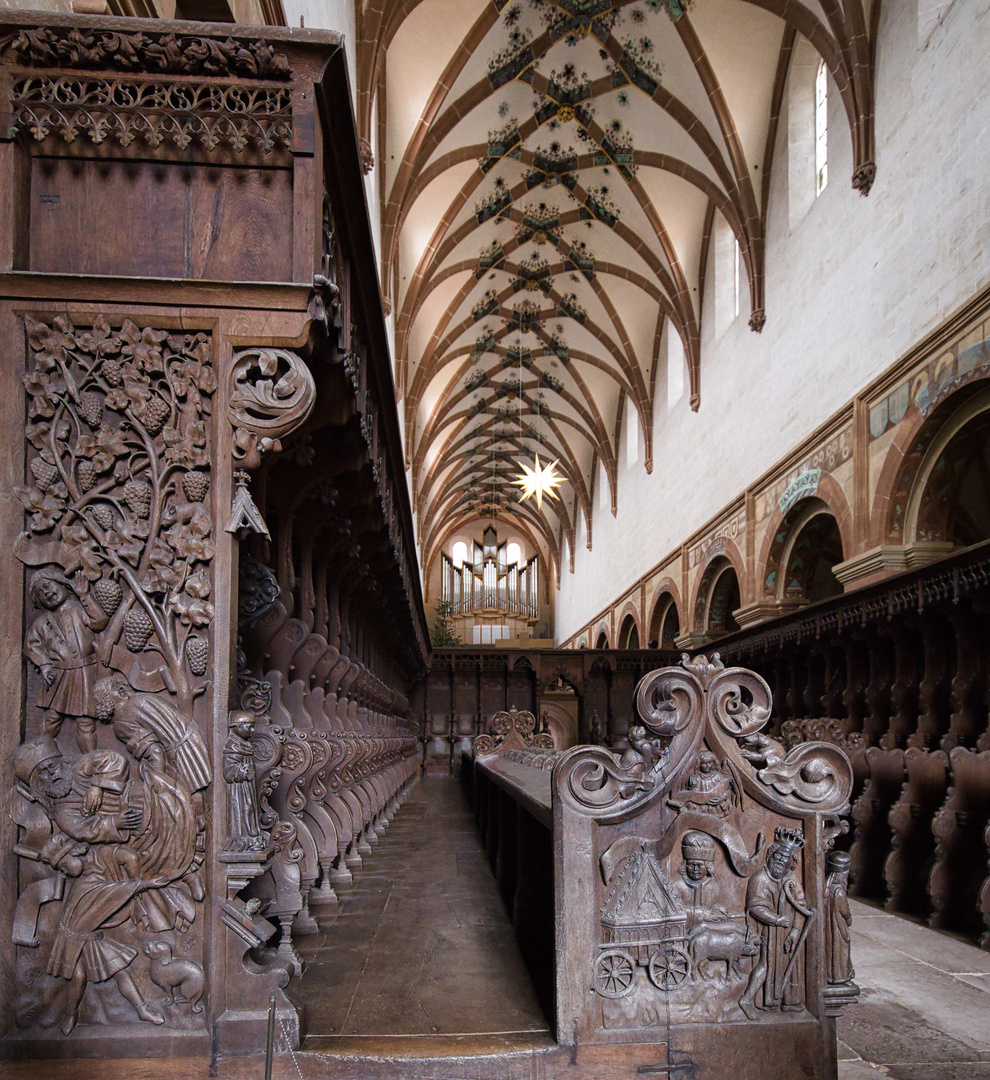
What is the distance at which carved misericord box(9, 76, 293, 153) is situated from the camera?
2449 millimetres

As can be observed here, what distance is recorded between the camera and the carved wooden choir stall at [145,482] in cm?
229

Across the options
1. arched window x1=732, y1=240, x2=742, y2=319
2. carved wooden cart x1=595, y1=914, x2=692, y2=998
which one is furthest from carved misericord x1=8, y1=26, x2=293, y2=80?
arched window x1=732, y1=240, x2=742, y2=319

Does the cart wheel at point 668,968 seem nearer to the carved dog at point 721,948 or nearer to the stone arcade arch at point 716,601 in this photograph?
the carved dog at point 721,948

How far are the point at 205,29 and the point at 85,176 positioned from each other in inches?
21.6

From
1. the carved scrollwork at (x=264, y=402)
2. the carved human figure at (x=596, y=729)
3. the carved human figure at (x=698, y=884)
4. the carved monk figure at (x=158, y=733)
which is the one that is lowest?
the carved human figure at (x=596, y=729)

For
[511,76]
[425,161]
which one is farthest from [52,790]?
[511,76]

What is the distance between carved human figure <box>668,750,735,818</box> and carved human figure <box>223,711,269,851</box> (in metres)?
1.20

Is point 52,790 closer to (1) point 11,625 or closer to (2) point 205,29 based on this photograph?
(1) point 11,625

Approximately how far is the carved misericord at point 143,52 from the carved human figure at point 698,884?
8.39 ft

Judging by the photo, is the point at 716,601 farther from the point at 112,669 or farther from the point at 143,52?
the point at 143,52

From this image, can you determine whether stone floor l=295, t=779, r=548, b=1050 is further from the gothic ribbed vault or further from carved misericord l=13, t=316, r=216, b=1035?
the gothic ribbed vault

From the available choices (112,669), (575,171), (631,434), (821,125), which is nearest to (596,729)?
(631,434)

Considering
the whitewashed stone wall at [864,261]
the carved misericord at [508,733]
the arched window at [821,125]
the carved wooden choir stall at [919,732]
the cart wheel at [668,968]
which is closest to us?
the cart wheel at [668,968]

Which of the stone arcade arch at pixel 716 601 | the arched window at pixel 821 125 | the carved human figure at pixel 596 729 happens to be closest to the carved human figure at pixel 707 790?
the arched window at pixel 821 125
